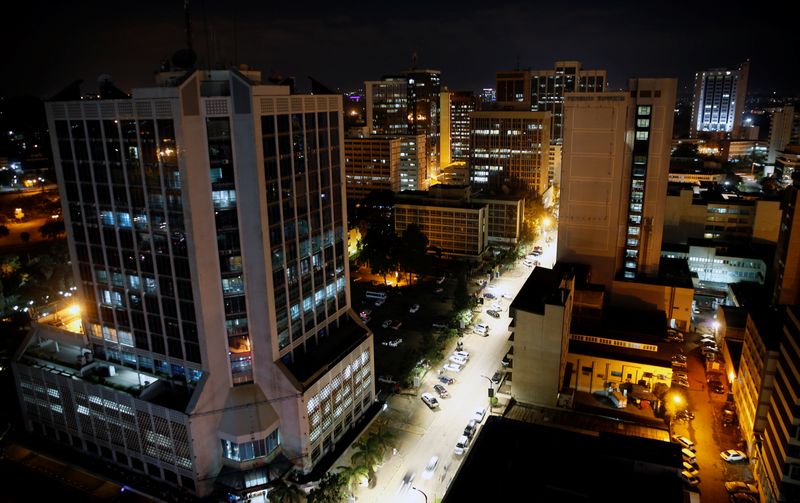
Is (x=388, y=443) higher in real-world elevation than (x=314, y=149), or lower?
lower

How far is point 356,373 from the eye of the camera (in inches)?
1902

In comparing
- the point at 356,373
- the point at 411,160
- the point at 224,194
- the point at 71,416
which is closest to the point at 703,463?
the point at 356,373

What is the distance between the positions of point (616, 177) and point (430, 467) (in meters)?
43.7

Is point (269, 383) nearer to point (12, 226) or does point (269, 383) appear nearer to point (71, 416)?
point (71, 416)

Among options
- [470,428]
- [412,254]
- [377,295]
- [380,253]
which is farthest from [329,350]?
[380,253]

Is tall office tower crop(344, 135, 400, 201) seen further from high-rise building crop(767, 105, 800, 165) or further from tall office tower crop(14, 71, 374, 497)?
high-rise building crop(767, 105, 800, 165)

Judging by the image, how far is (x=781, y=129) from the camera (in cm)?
16875

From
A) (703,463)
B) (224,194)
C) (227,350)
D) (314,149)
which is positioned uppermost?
(314,149)

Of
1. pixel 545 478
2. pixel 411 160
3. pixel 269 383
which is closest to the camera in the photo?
pixel 545 478

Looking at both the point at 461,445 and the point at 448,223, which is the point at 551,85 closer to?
the point at 448,223

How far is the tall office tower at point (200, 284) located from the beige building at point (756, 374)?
3510 cm

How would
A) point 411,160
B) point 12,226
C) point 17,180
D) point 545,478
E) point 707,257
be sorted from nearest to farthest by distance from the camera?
point 545,478, point 707,257, point 12,226, point 17,180, point 411,160

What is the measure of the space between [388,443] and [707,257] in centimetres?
6311

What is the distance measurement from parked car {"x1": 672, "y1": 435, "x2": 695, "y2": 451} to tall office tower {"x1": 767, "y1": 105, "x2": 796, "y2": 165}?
509 feet
